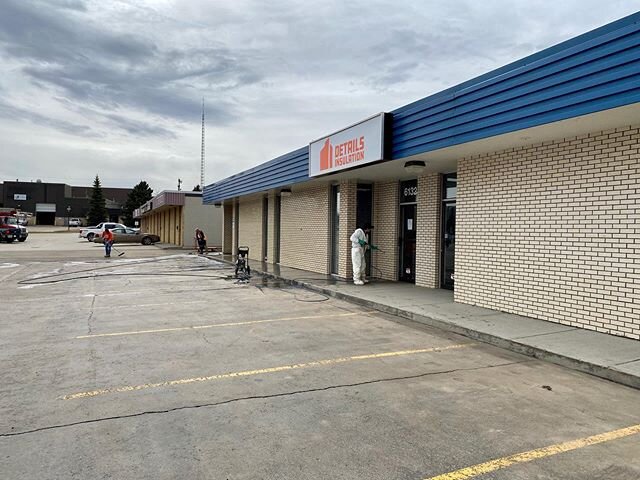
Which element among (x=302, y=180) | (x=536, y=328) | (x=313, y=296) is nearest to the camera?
(x=536, y=328)

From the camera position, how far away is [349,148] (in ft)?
37.7

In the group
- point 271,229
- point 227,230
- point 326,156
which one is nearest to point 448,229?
point 326,156

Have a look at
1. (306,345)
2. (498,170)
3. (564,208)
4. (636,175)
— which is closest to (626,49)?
(636,175)

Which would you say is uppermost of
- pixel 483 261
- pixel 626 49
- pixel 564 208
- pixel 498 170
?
pixel 626 49

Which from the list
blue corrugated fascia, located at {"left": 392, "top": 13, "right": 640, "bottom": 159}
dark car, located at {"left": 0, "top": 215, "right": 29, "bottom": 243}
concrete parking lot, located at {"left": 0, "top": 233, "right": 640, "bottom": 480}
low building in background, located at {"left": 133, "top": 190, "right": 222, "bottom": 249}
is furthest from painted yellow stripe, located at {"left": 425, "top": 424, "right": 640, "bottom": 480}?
dark car, located at {"left": 0, "top": 215, "right": 29, "bottom": 243}

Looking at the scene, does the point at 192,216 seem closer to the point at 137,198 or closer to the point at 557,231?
the point at 557,231

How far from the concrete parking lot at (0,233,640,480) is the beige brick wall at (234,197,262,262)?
14242 mm

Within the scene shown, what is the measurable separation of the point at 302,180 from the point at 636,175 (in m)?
9.68

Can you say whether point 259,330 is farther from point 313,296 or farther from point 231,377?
point 313,296

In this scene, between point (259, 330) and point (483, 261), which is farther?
point (483, 261)

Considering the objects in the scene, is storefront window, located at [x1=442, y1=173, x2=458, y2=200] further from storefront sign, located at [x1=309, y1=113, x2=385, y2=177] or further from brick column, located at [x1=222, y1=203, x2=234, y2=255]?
brick column, located at [x1=222, y1=203, x2=234, y2=255]

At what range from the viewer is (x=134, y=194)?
328 ft

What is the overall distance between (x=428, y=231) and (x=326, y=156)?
11.3 ft

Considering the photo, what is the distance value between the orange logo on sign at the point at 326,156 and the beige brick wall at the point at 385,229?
2265mm
